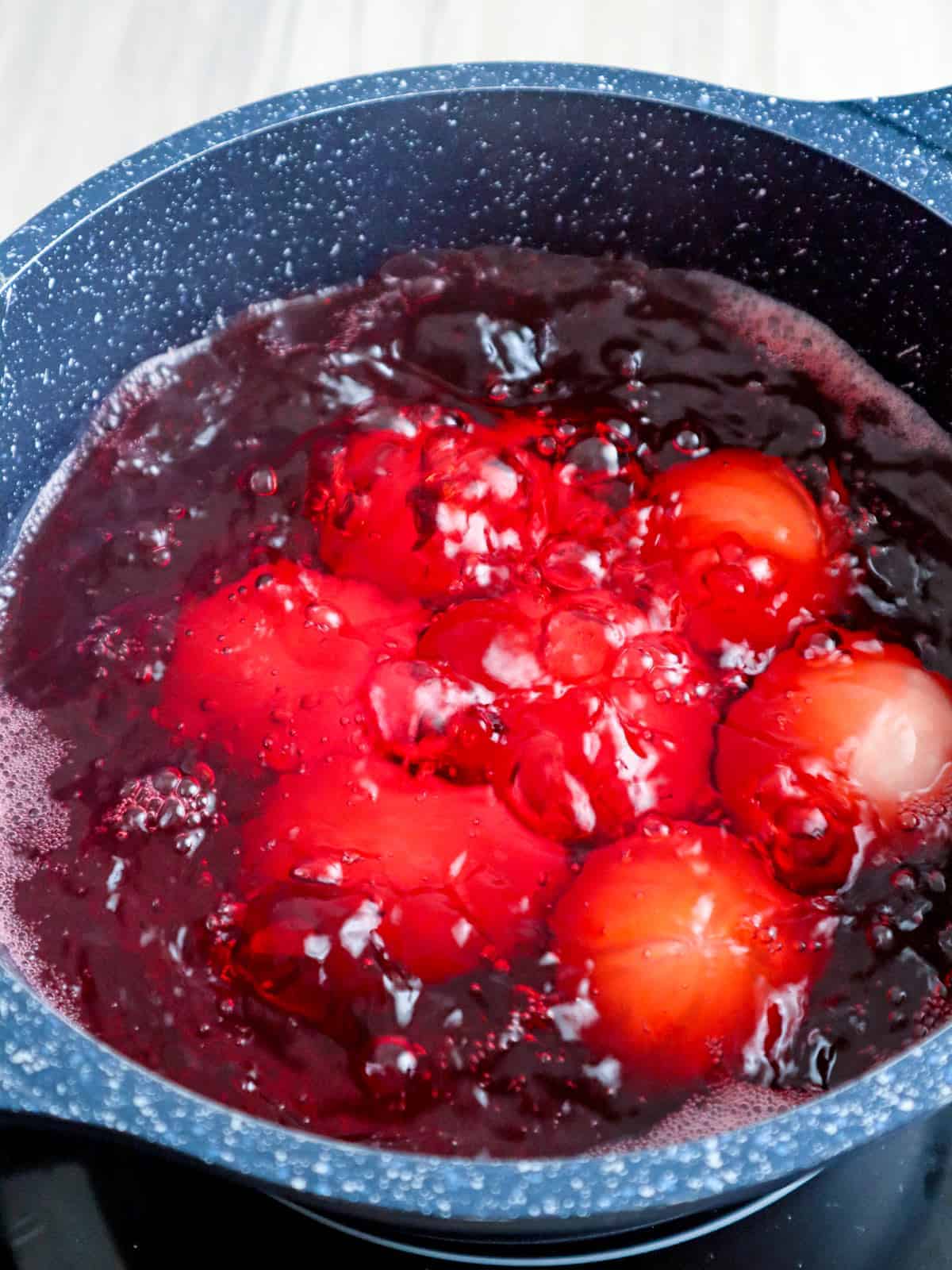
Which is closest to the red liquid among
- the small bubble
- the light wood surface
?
the small bubble

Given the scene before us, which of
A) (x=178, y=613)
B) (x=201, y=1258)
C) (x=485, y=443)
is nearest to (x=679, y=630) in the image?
(x=485, y=443)

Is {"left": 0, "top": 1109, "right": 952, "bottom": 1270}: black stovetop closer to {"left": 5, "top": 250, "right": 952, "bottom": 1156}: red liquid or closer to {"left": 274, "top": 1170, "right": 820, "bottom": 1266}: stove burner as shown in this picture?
{"left": 274, "top": 1170, "right": 820, "bottom": 1266}: stove burner

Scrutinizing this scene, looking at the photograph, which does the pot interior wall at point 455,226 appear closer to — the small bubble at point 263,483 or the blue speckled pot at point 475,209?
the blue speckled pot at point 475,209

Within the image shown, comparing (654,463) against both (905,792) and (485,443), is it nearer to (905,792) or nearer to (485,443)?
(485,443)

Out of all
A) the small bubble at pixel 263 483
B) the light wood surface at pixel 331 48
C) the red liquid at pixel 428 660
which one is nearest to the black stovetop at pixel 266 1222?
the red liquid at pixel 428 660

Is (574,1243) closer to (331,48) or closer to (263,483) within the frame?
(263,483)
